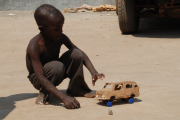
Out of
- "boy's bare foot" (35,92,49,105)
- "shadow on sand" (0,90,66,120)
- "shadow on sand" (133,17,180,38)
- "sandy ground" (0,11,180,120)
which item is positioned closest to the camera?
"sandy ground" (0,11,180,120)

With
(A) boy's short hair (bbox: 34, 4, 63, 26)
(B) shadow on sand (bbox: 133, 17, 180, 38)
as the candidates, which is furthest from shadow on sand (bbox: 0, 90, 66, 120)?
(B) shadow on sand (bbox: 133, 17, 180, 38)

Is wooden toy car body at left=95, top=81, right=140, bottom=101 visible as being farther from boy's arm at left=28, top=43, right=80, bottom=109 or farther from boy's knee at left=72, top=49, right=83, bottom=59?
boy's knee at left=72, top=49, right=83, bottom=59

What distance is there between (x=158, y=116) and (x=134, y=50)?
3.53 metres

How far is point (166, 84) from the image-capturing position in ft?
13.1

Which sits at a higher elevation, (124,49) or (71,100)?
(71,100)

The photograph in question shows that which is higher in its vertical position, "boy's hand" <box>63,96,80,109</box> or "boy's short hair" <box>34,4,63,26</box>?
"boy's short hair" <box>34,4,63,26</box>

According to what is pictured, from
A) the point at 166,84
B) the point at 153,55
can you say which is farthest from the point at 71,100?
the point at 153,55

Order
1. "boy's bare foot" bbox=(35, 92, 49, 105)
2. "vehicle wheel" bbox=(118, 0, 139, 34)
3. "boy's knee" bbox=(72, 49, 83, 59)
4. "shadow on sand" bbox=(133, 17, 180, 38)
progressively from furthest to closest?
"shadow on sand" bbox=(133, 17, 180, 38) → "vehicle wheel" bbox=(118, 0, 139, 34) → "boy's knee" bbox=(72, 49, 83, 59) → "boy's bare foot" bbox=(35, 92, 49, 105)

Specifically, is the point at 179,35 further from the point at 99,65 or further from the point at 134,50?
the point at 99,65

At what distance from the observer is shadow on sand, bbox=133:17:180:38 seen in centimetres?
772

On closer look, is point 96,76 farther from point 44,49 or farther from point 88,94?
point 44,49

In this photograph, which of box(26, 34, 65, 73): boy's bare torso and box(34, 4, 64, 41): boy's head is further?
box(26, 34, 65, 73): boy's bare torso

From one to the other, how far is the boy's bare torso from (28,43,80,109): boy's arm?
2.6 inches

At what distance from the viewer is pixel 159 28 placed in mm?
8828
